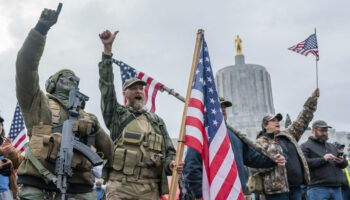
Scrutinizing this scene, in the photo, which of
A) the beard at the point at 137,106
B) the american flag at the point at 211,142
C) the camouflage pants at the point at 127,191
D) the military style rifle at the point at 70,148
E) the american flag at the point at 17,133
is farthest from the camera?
the american flag at the point at 17,133

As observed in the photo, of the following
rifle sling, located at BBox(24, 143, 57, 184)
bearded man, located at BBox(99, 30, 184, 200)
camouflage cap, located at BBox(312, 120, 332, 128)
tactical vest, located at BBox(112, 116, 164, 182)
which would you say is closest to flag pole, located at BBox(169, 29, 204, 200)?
bearded man, located at BBox(99, 30, 184, 200)

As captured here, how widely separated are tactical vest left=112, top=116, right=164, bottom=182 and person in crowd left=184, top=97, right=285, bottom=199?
34 cm

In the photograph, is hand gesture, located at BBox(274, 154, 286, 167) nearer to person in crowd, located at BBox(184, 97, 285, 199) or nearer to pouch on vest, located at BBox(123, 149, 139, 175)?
person in crowd, located at BBox(184, 97, 285, 199)

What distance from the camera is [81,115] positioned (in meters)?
3.77

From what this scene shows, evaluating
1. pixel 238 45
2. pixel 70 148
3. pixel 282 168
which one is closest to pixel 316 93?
pixel 282 168

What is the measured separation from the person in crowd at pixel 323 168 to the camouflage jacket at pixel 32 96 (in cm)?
455

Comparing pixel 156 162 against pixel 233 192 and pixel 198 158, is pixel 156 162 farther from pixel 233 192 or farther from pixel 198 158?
pixel 233 192

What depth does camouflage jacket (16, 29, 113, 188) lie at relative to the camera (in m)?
3.35

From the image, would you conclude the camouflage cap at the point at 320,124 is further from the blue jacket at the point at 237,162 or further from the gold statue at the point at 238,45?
the gold statue at the point at 238,45

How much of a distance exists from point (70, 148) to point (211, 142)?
4.78ft

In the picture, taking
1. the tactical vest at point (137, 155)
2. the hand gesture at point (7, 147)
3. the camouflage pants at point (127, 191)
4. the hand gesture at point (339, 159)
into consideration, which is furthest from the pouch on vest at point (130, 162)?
the hand gesture at point (339, 159)

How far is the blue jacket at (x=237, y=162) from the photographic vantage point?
14.4 ft

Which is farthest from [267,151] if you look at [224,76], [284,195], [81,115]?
[224,76]

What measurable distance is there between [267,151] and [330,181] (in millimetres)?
1880
